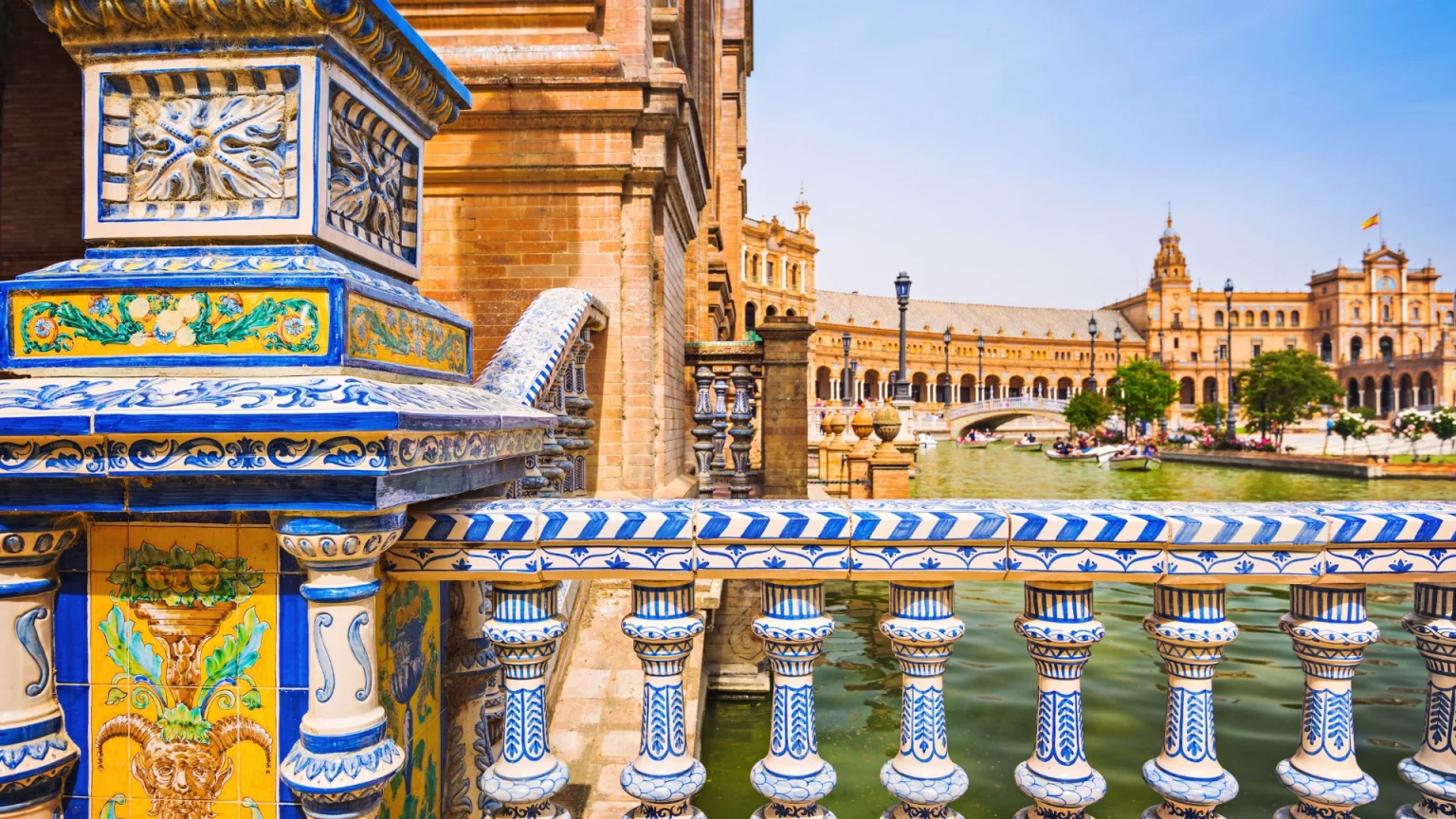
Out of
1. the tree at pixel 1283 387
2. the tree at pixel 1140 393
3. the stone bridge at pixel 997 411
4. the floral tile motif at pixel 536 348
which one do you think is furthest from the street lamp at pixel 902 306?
the stone bridge at pixel 997 411

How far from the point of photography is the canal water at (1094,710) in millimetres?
4953

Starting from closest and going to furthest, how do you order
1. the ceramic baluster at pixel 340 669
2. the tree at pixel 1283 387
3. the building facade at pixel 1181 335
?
the ceramic baluster at pixel 340 669
the tree at pixel 1283 387
the building facade at pixel 1181 335

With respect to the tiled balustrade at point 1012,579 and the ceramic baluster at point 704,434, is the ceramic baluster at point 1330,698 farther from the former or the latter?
the ceramic baluster at point 704,434

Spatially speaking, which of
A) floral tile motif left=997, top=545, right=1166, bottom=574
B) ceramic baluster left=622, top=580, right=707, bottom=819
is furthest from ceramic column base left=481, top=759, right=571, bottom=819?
floral tile motif left=997, top=545, right=1166, bottom=574

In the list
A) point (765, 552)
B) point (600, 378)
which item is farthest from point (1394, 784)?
point (600, 378)

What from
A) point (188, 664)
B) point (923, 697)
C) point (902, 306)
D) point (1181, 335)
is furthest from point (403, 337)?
point (1181, 335)

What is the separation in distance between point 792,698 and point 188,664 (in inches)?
49.7

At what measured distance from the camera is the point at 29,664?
1.61 metres

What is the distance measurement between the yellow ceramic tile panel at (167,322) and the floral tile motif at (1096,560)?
1547 mm

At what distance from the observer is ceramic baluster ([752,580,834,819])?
1.77 m

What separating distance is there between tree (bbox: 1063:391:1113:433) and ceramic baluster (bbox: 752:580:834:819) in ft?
213

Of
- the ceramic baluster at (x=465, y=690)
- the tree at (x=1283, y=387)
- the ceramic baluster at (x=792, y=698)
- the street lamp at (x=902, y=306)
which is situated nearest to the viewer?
the ceramic baluster at (x=792, y=698)

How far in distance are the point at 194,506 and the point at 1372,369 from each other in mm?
123189

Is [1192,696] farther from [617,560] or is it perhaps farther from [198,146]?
[198,146]
